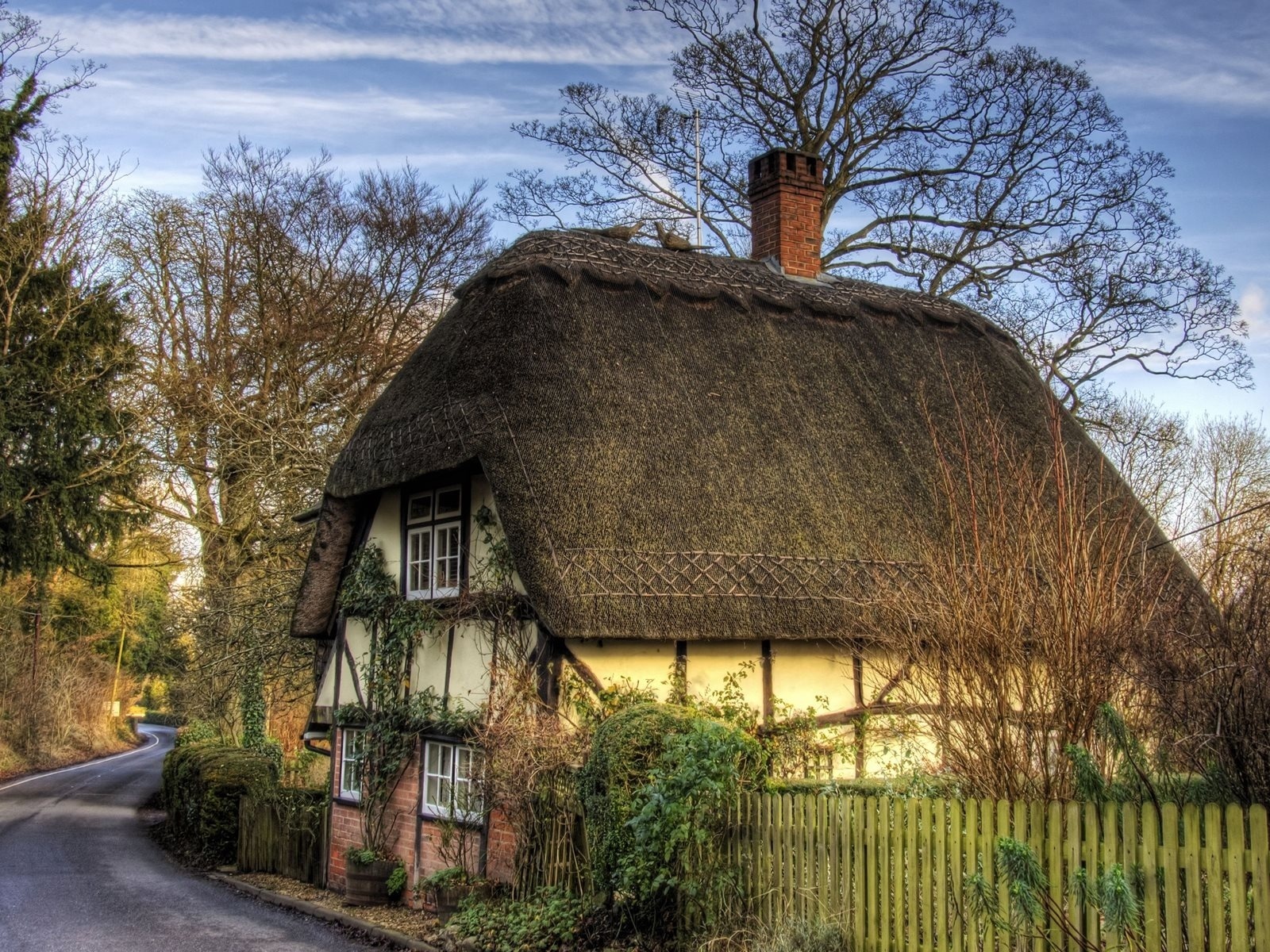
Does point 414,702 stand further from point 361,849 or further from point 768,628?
point 768,628

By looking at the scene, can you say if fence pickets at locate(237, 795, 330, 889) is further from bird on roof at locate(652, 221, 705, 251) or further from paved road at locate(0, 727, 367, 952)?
bird on roof at locate(652, 221, 705, 251)

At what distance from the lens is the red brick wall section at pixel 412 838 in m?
10.5

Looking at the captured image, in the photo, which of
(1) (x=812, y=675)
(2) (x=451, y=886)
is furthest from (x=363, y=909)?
(1) (x=812, y=675)

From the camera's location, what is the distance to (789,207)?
16297mm

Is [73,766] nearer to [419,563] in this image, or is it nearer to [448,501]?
[419,563]

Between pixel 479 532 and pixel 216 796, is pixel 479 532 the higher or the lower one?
the higher one

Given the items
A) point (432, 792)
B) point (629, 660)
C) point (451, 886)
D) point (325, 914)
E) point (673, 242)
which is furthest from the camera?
point (673, 242)

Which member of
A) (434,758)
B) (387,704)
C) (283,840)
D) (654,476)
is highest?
(654,476)

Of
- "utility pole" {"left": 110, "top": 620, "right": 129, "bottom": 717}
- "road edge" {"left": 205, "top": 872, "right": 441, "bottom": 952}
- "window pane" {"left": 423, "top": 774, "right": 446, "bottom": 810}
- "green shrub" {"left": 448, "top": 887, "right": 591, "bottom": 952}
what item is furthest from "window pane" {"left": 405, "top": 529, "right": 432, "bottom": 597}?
"utility pole" {"left": 110, "top": 620, "right": 129, "bottom": 717}

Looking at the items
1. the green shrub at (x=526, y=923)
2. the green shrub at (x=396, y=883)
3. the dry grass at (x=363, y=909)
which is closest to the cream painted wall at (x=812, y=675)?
the green shrub at (x=526, y=923)

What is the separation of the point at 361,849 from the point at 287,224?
17293mm

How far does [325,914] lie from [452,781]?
1.85 m

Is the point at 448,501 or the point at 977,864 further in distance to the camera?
the point at 448,501

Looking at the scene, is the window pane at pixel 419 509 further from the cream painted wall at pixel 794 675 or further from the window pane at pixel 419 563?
the cream painted wall at pixel 794 675
